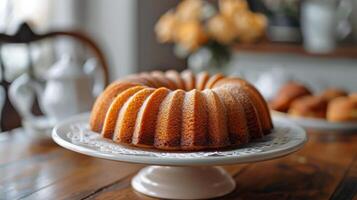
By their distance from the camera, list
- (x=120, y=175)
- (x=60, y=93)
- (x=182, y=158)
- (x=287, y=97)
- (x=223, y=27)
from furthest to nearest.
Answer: (x=223, y=27) → (x=287, y=97) → (x=60, y=93) → (x=120, y=175) → (x=182, y=158)

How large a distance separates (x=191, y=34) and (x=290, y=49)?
2.80ft

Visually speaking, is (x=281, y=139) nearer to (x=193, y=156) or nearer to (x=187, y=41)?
(x=193, y=156)

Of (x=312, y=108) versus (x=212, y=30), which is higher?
(x=212, y=30)

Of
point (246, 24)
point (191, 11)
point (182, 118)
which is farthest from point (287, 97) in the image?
point (182, 118)

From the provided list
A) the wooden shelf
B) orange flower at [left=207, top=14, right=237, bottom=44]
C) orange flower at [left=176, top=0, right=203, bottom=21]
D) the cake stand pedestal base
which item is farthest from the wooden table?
the wooden shelf

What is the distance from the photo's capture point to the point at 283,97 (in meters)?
1.38

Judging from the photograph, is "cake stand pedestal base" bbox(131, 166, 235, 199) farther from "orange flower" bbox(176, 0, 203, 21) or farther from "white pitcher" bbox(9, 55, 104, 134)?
"orange flower" bbox(176, 0, 203, 21)

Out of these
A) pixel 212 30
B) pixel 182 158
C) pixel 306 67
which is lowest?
pixel 306 67

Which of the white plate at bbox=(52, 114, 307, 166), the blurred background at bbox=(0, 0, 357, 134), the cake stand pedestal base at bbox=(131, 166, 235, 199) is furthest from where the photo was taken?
the blurred background at bbox=(0, 0, 357, 134)

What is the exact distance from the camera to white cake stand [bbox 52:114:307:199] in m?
0.72

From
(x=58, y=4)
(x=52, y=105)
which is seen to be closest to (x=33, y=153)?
(x=52, y=105)

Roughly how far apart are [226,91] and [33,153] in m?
0.47

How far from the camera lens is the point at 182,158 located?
716 millimetres

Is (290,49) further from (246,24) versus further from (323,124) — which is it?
(323,124)
